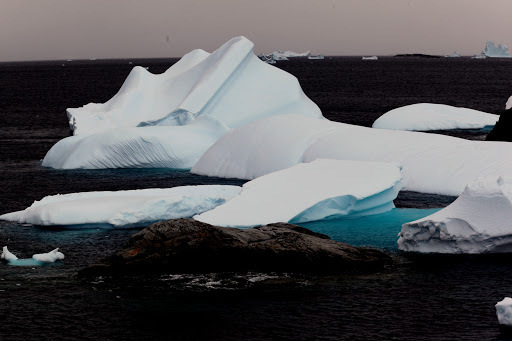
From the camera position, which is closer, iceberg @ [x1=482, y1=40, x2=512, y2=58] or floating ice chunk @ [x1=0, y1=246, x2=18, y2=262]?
floating ice chunk @ [x1=0, y1=246, x2=18, y2=262]

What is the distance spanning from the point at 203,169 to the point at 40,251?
34.5 ft

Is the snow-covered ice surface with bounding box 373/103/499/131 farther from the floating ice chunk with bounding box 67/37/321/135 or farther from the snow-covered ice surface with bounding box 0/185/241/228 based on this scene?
the snow-covered ice surface with bounding box 0/185/241/228

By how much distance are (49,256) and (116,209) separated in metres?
3.38

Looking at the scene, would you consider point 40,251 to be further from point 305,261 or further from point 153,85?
point 153,85

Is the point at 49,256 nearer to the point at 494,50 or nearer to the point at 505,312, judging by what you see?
the point at 505,312

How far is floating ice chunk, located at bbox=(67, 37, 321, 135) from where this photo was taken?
102ft

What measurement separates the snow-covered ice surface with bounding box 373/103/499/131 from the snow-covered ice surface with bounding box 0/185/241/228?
65.3ft

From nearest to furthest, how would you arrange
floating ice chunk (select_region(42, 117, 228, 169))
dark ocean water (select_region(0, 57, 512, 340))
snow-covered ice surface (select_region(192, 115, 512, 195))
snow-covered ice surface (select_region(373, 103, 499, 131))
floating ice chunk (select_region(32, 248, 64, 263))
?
dark ocean water (select_region(0, 57, 512, 340)) → floating ice chunk (select_region(32, 248, 64, 263)) → snow-covered ice surface (select_region(192, 115, 512, 195)) → floating ice chunk (select_region(42, 117, 228, 169)) → snow-covered ice surface (select_region(373, 103, 499, 131))

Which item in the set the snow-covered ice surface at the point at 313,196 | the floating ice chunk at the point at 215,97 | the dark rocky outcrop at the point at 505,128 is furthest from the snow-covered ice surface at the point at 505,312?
the floating ice chunk at the point at 215,97

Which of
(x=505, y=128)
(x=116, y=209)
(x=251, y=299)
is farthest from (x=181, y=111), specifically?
(x=251, y=299)

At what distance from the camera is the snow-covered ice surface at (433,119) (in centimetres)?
3678

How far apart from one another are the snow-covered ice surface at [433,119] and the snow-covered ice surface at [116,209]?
19906mm

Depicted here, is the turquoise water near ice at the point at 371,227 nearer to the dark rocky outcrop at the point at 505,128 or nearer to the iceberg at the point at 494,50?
the dark rocky outcrop at the point at 505,128

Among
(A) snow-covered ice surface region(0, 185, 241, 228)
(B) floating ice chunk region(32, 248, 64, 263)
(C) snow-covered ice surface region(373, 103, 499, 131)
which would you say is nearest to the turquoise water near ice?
(A) snow-covered ice surface region(0, 185, 241, 228)
